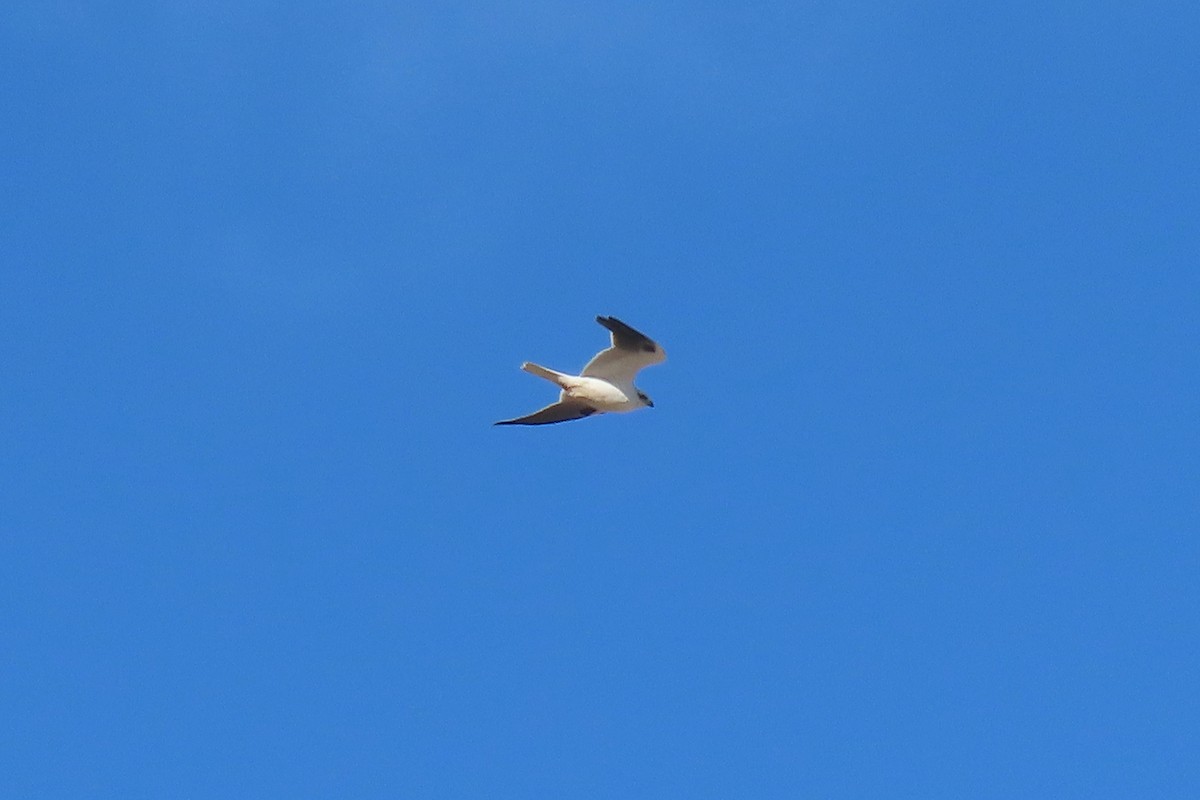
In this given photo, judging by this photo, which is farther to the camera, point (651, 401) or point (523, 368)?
point (651, 401)

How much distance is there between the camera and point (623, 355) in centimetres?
4409

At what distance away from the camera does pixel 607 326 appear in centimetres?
4341

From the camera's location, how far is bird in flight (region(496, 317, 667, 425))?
4350 cm

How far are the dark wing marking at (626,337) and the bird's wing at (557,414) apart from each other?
1.96m

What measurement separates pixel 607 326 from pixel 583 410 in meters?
2.75

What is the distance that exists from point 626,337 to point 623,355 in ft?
2.14

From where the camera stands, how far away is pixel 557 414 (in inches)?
1794

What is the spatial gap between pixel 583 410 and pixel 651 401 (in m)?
1.55

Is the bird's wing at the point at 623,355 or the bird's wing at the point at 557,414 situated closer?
the bird's wing at the point at 623,355

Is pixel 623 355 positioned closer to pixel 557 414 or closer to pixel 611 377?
pixel 611 377

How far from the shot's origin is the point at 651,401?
45531mm

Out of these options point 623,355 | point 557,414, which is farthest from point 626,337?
point 557,414

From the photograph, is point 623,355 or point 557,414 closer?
point 623,355

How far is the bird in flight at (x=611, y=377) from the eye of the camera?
43500 mm
